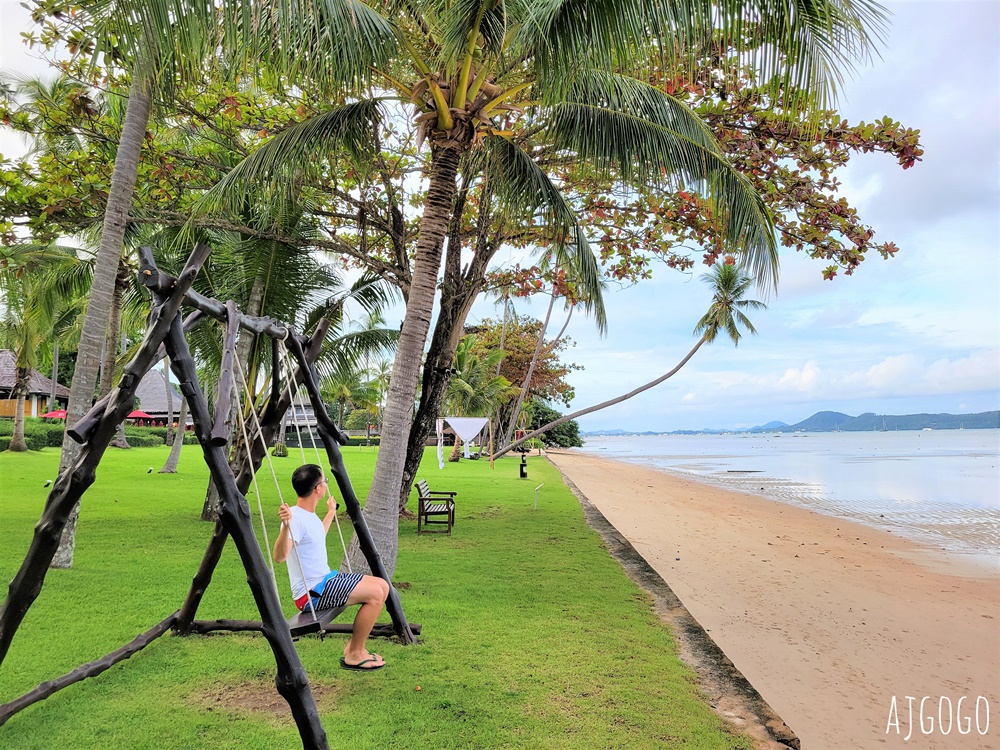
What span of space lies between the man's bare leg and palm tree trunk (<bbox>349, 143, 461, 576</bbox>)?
4.42 ft

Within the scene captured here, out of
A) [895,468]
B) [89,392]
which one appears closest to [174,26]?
[89,392]

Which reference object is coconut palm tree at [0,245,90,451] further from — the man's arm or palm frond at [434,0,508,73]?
the man's arm

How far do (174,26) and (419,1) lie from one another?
2262 mm

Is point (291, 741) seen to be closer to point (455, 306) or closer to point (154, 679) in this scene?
point (154, 679)

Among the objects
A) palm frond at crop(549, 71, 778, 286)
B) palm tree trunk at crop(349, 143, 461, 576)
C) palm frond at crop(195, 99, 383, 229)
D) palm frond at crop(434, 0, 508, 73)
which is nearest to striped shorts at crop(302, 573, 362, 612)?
palm tree trunk at crop(349, 143, 461, 576)

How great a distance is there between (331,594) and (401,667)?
2.84ft

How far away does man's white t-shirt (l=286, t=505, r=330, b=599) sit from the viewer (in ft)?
12.6

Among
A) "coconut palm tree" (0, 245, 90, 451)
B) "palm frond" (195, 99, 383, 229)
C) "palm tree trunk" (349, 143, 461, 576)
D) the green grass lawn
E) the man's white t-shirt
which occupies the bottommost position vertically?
the green grass lawn

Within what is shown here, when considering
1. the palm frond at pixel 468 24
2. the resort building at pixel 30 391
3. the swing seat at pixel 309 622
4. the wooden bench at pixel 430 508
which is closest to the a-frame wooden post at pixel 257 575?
the swing seat at pixel 309 622

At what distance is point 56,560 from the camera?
669 centimetres

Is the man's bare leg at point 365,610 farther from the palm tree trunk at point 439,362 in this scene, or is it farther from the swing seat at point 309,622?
Result: the palm tree trunk at point 439,362

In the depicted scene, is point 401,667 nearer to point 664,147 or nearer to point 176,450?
point 664,147

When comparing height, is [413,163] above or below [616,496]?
above

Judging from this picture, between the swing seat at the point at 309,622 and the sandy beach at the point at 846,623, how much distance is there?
2.89 m
